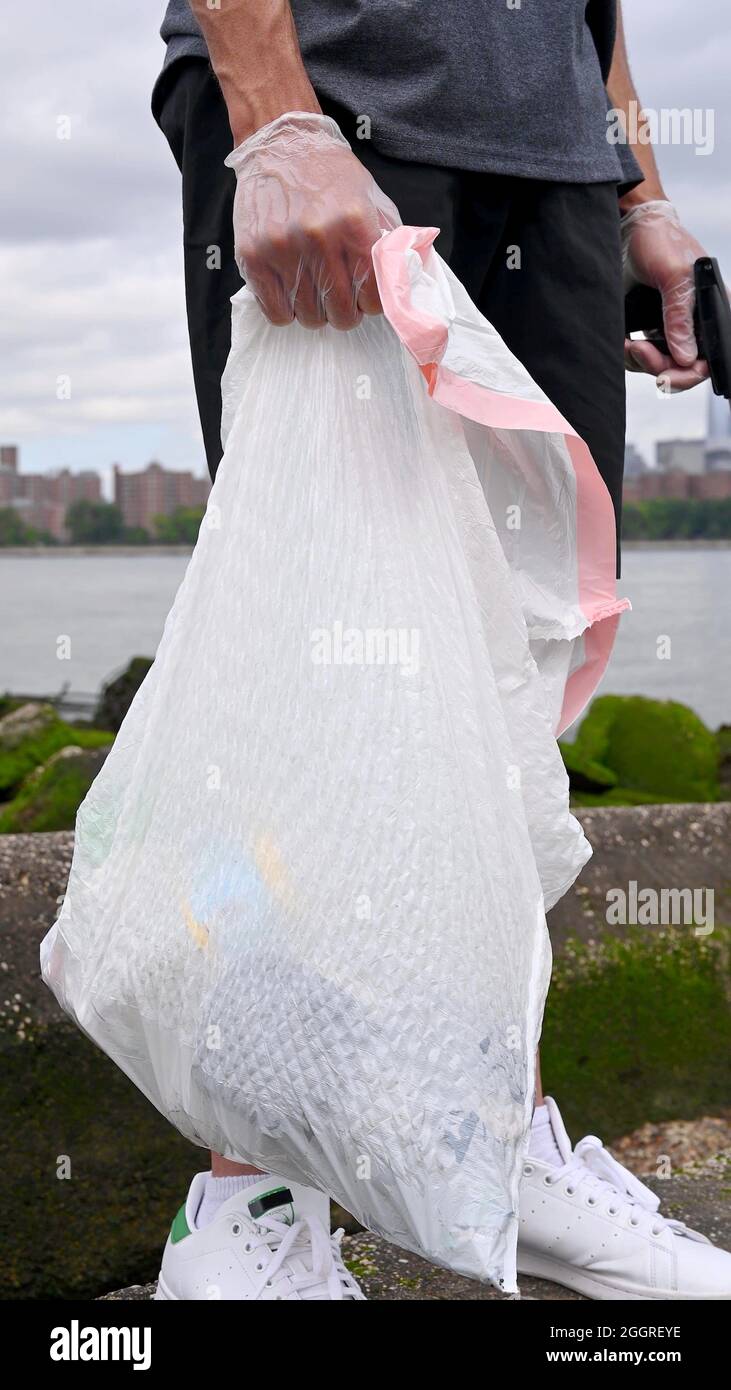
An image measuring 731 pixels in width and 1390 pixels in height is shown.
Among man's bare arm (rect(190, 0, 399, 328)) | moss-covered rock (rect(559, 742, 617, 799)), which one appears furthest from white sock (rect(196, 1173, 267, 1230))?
moss-covered rock (rect(559, 742, 617, 799))

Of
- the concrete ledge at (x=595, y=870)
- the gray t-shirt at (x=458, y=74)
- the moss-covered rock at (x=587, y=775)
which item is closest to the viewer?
the gray t-shirt at (x=458, y=74)

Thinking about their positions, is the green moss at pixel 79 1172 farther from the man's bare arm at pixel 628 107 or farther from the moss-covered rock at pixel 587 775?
the moss-covered rock at pixel 587 775

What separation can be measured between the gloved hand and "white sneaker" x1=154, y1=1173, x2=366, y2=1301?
93 centimetres

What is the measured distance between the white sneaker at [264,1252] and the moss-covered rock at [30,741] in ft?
9.21

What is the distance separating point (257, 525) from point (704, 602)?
6462 mm

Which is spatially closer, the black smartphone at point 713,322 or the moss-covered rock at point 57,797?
the black smartphone at point 713,322

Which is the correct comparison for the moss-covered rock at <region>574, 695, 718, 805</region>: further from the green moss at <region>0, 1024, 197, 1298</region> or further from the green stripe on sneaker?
the green stripe on sneaker

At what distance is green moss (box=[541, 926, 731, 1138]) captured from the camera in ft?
7.61

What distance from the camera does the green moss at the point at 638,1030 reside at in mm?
2320

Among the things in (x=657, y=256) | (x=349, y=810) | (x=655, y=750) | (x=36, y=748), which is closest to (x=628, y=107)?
(x=657, y=256)

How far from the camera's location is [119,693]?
522 cm

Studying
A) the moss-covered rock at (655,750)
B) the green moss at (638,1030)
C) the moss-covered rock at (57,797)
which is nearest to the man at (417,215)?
the green moss at (638,1030)
